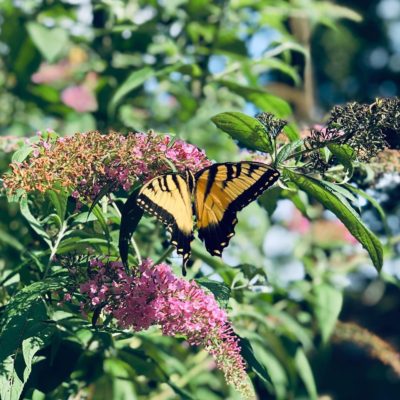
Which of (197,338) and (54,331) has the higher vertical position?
(197,338)

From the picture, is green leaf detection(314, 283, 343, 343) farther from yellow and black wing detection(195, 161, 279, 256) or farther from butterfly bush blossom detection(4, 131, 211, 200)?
butterfly bush blossom detection(4, 131, 211, 200)

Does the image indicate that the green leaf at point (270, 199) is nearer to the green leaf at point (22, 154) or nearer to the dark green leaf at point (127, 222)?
the dark green leaf at point (127, 222)

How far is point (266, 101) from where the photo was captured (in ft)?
7.84

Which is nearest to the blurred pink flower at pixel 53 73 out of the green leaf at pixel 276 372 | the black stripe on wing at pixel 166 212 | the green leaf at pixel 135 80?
the green leaf at pixel 135 80

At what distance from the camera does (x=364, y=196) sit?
1946 mm

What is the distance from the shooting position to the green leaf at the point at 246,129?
1.61m

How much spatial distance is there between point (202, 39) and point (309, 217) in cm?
134

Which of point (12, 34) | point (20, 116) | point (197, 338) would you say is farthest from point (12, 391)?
point (20, 116)

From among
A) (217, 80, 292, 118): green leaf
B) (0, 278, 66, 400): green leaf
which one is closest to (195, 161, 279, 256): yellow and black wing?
(0, 278, 66, 400): green leaf

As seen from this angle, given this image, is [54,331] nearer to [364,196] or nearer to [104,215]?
[104,215]

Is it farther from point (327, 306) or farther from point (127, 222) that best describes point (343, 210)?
point (327, 306)

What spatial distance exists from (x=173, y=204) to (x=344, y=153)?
0.37m

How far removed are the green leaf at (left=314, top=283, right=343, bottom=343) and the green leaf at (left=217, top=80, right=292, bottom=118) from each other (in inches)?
24.8

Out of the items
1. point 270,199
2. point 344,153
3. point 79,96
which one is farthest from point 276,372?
point 79,96
